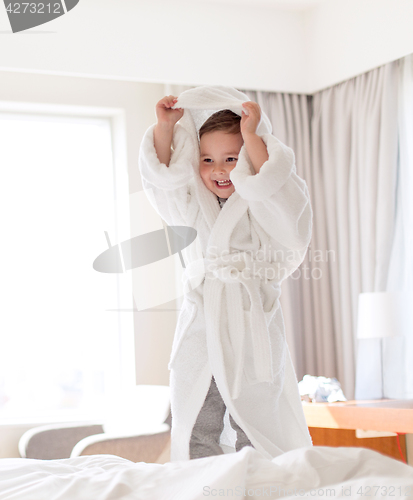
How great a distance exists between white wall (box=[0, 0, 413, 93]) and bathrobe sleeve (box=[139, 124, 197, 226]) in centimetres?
183

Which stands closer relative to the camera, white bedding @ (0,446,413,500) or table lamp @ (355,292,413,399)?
white bedding @ (0,446,413,500)

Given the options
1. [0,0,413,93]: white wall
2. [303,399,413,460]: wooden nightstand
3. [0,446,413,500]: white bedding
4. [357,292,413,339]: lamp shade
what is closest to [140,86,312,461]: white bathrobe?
[0,446,413,500]: white bedding

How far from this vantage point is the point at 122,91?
3.53m

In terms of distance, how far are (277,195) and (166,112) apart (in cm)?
41

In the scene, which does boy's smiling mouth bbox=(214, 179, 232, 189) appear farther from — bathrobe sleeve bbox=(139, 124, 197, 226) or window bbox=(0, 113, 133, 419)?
window bbox=(0, 113, 133, 419)

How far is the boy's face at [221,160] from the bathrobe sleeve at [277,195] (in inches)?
3.4

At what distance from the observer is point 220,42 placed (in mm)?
3518

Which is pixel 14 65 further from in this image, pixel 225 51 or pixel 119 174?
pixel 225 51

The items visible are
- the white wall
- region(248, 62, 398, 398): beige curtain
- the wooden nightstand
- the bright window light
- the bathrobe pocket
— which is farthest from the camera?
the bright window light

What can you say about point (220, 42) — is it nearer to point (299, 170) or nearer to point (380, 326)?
point (299, 170)

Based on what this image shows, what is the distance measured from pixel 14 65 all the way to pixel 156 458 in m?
2.13

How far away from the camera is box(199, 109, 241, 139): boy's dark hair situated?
5.19ft

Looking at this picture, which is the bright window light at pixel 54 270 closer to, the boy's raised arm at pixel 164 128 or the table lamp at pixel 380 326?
the table lamp at pixel 380 326

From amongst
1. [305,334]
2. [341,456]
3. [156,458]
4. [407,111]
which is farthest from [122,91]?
[341,456]
